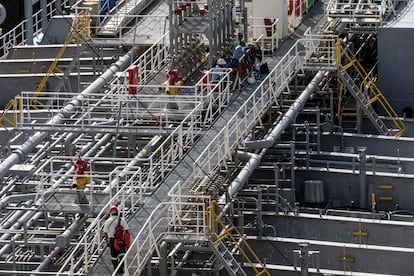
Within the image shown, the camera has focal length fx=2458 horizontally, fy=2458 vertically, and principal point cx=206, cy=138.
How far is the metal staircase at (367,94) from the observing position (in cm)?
7844

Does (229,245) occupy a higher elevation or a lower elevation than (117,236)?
lower

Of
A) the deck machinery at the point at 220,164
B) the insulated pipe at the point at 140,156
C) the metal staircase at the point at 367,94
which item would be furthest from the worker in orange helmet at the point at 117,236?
the metal staircase at the point at 367,94

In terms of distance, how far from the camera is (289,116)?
74688 millimetres

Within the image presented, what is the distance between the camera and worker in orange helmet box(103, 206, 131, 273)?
201 feet

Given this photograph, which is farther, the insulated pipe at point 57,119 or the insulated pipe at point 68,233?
the insulated pipe at point 57,119

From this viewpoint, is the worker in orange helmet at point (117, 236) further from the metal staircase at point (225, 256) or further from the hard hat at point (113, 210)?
the metal staircase at point (225, 256)

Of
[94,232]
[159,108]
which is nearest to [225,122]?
[159,108]

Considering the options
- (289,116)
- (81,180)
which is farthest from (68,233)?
(289,116)

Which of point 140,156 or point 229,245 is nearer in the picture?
point 229,245

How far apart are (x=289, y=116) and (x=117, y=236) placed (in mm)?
14555

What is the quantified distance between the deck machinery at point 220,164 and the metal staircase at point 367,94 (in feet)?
0.26

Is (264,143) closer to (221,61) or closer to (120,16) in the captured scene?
(221,61)

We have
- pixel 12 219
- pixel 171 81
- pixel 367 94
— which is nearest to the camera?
pixel 12 219

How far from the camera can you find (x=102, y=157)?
71.7 m
